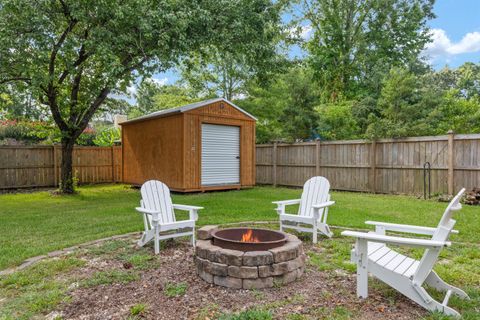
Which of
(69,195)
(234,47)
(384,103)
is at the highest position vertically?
(234,47)

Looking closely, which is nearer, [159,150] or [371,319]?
[371,319]

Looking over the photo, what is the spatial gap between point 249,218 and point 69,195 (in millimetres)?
6405

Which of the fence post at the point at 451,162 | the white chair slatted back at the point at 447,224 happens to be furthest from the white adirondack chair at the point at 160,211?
the fence post at the point at 451,162

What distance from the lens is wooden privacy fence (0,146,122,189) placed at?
11652 mm

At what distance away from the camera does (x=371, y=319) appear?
248cm

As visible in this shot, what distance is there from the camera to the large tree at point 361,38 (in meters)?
20.0

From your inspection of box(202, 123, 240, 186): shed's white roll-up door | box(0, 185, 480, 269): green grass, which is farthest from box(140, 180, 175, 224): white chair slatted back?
box(202, 123, 240, 186): shed's white roll-up door

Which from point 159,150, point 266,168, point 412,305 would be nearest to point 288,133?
point 266,168

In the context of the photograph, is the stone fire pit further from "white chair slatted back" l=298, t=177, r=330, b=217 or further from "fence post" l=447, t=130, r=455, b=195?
"fence post" l=447, t=130, r=455, b=195

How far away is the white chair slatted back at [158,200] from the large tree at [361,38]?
16.5 meters

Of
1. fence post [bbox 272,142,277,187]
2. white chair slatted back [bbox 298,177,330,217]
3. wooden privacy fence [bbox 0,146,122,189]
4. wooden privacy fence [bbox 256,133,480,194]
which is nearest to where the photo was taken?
white chair slatted back [bbox 298,177,330,217]

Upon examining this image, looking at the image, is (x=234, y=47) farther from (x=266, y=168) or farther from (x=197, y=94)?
(x=197, y=94)

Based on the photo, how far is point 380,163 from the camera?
1000 centimetres

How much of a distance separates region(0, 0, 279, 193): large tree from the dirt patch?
5.14 metres
